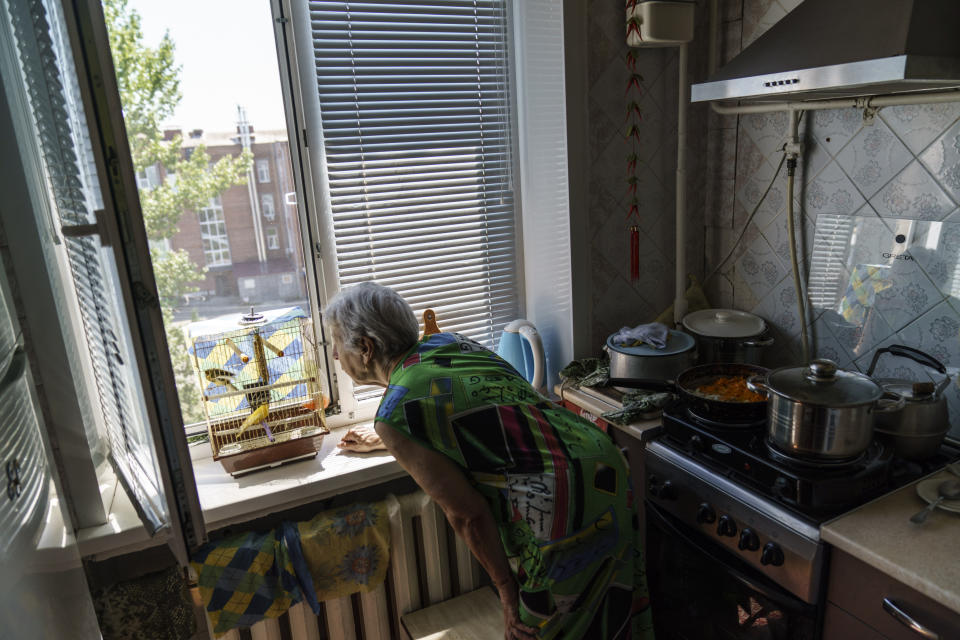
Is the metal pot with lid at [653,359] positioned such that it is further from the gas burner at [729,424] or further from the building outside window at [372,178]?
the building outside window at [372,178]

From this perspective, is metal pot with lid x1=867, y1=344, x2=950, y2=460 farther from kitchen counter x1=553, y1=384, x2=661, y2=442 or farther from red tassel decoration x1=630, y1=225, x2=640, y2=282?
red tassel decoration x1=630, y1=225, x2=640, y2=282

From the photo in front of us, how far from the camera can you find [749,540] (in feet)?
4.76

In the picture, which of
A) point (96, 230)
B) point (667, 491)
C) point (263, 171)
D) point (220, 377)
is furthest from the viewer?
point (263, 171)

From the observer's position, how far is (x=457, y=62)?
6.73ft

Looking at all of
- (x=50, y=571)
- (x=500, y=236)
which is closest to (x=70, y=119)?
(x=50, y=571)

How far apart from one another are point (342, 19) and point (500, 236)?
86 centimetres

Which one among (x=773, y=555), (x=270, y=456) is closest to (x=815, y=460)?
(x=773, y=555)

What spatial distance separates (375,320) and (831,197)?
1.40 m

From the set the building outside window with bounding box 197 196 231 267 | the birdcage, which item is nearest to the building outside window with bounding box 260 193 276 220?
the building outside window with bounding box 197 196 231 267

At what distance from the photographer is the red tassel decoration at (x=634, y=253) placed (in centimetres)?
221

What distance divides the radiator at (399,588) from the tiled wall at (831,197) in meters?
1.26

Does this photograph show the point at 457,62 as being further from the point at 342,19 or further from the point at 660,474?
the point at 660,474

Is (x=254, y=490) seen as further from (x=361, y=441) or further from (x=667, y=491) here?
(x=667, y=491)

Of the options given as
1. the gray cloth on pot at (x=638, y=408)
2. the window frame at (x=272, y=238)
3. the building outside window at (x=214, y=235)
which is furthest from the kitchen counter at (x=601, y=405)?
the building outside window at (x=214, y=235)
